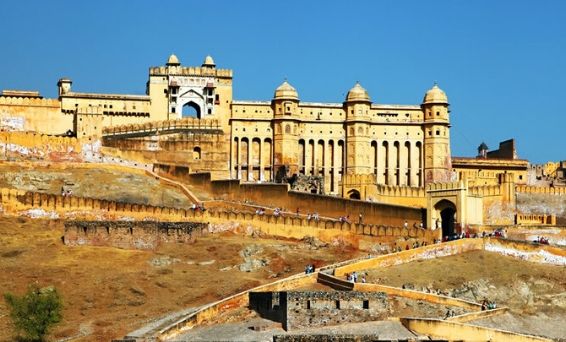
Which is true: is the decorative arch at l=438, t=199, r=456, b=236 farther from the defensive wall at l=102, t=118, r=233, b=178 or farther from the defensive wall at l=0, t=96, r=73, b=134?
the defensive wall at l=0, t=96, r=73, b=134

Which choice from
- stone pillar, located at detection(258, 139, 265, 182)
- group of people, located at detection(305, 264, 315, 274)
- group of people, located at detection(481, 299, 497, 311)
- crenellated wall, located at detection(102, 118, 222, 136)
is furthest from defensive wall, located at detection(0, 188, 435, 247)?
stone pillar, located at detection(258, 139, 265, 182)

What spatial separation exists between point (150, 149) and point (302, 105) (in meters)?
12.7

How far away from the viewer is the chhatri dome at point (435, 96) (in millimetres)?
84125

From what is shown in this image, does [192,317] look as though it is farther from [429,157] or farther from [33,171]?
[429,157]

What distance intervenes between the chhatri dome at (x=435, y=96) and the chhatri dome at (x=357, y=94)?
184 inches

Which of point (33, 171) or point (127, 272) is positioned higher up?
point (33, 171)

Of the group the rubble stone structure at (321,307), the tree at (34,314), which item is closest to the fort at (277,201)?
the rubble stone structure at (321,307)

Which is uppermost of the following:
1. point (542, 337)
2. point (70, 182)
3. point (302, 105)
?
point (302, 105)

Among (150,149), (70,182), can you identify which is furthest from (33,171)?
(150,149)

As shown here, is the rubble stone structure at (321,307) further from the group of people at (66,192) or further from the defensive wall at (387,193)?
the defensive wall at (387,193)

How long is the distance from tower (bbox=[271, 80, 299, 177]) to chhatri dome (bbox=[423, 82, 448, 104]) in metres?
10.1

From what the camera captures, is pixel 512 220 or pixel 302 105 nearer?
pixel 512 220

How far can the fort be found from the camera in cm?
4350

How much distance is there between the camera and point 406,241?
59938 millimetres
